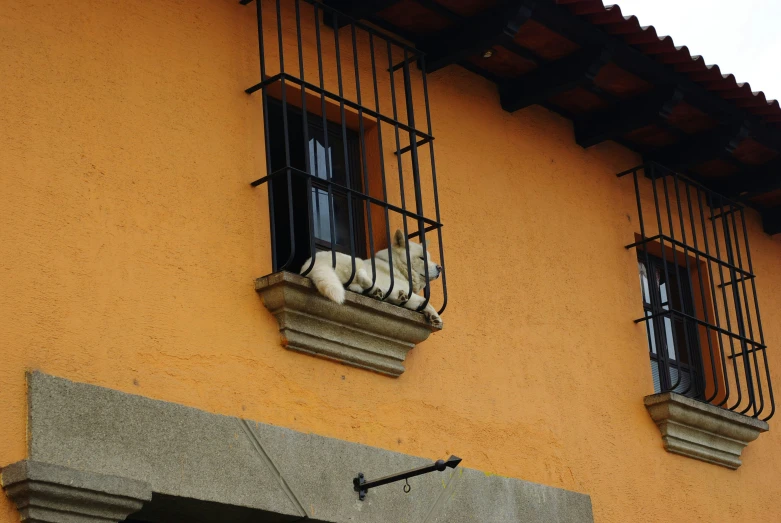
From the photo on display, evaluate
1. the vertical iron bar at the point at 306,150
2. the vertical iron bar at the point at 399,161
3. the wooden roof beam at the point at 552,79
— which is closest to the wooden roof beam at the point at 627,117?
the wooden roof beam at the point at 552,79

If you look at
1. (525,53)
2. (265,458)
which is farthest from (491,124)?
(265,458)

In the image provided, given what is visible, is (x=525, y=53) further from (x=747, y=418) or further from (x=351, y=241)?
(x=747, y=418)

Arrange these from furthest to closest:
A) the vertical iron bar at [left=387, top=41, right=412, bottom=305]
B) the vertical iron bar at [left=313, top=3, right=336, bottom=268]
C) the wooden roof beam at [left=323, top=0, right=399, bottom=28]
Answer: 1. the wooden roof beam at [left=323, top=0, right=399, bottom=28]
2. the vertical iron bar at [left=387, top=41, right=412, bottom=305]
3. the vertical iron bar at [left=313, top=3, right=336, bottom=268]

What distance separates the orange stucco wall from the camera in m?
5.60

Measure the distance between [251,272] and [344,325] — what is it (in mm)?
531

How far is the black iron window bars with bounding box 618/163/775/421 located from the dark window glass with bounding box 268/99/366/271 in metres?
2.30

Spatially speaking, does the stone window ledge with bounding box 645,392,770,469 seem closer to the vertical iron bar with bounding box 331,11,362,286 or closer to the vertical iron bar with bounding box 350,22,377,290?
the vertical iron bar with bounding box 350,22,377,290

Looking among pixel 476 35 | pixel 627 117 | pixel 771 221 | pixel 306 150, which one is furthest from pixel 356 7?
pixel 771 221

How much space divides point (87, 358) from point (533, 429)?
9.56 ft

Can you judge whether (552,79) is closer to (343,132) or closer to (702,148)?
(702,148)

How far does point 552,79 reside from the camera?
27.1ft

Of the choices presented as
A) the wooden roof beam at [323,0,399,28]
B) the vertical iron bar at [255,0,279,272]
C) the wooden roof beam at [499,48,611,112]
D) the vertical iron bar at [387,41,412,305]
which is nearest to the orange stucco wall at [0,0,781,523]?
the vertical iron bar at [255,0,279,272]

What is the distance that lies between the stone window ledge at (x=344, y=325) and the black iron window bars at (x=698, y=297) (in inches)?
94.3

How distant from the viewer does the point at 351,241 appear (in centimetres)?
689
